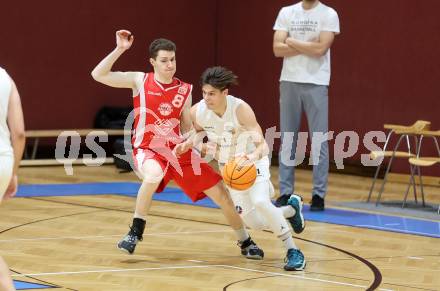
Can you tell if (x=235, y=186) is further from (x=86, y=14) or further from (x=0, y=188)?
(x=86, y=14)

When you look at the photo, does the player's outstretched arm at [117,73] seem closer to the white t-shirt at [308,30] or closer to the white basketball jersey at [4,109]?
the white basketball jersey at [4,109]

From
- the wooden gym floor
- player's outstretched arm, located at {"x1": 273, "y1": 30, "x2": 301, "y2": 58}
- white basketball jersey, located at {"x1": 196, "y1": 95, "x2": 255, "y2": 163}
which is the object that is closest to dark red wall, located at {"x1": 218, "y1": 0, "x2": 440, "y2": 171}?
player's outstretched arm, located at {"x1": 273, "y1": 30, "x2": 301, "y2": 58}

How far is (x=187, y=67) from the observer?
644 inches

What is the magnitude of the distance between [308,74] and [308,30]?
0.47 meters

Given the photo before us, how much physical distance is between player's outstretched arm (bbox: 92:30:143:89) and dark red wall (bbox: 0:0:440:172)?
6.24 meters

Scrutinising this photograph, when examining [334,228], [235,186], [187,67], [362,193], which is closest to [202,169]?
[235,186]

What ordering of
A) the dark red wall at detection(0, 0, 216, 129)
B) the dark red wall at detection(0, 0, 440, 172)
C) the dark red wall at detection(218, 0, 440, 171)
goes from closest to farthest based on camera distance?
the dark red wall at detection(218, 0, 440, 171) < the dark red wall at detection(0, 0, 440, 172) < the dark red wall at detection(0, 0, 216, 129)

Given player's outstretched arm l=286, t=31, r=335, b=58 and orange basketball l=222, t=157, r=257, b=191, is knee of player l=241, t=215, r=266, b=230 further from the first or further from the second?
player's outstretched arm l=286, t=31, r=335, b=58

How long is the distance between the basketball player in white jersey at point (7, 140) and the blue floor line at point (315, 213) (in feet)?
17.1

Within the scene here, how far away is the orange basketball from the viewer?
7320mm

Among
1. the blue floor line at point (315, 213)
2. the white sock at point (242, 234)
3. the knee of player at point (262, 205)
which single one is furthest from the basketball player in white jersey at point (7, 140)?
the blue floor line at point (315, 213)

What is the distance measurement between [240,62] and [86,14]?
2.64 metres

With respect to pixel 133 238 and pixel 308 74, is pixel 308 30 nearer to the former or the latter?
pixel 308 74

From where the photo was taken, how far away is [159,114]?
8164 mm
